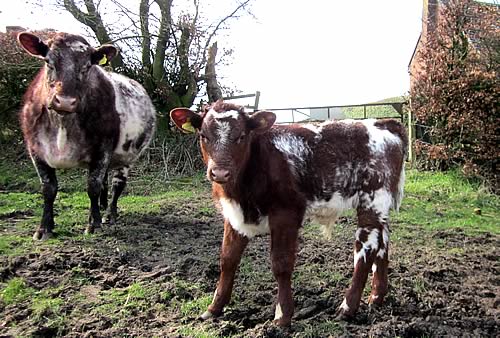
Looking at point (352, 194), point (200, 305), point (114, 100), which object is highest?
point (114, 100)

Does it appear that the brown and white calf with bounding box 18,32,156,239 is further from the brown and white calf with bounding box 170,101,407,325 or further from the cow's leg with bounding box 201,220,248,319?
the cow's leg with bounding box 201,220,248,319

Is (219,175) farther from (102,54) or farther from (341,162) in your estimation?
(102,54)

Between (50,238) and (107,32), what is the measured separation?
9515 millimetres

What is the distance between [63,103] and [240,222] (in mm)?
2933

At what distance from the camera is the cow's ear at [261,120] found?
178 inches

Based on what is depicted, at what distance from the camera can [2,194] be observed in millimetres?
10547

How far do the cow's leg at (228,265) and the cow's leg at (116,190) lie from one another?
12.6ft

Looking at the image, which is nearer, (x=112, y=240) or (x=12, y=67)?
(x=112, y=240)

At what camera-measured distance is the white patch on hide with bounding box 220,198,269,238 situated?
4527mm

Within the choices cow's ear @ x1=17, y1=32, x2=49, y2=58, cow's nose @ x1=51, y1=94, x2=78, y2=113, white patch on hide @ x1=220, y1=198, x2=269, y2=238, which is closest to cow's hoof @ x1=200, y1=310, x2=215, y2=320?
white patch on hide @ x1=220, y1=198, x2=269, y2=238

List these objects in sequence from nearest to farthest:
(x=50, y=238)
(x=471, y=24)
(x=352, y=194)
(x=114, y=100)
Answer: (x=352, y=194), (x=50, y=238), (x=114, y=100), (x=471, y=24)

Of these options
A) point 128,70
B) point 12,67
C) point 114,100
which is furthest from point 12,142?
point 114,100

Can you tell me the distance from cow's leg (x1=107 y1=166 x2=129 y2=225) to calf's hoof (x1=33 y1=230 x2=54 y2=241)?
1266 millimetres

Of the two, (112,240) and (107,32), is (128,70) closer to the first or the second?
(107,32)
